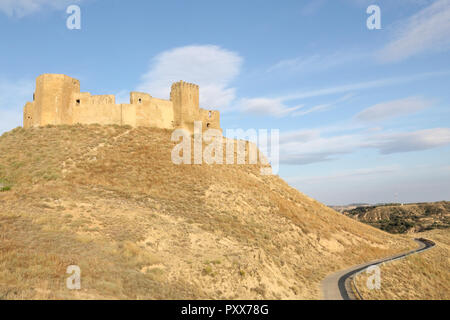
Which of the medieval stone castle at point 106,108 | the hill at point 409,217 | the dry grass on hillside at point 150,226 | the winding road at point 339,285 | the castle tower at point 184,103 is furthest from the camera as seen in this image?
the hill at point 409,217

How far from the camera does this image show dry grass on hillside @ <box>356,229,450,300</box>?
2198 centimetres

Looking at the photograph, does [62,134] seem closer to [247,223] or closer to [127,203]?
[127,203]

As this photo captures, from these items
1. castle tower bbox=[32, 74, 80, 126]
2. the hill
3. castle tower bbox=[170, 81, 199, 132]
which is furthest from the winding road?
the hill

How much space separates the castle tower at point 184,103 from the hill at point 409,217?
184ft

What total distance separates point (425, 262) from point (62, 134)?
41529 mm

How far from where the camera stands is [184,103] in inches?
1604

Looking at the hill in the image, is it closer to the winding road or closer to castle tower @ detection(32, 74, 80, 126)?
the winding road

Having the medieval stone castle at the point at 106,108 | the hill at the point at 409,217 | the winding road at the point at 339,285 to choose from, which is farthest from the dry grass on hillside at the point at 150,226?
the hill at the point at 409,217

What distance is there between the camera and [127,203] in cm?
2383

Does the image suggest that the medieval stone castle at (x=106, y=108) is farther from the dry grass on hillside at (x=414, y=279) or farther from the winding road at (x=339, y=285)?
the dry grass on hillside at (x=414, y=279)

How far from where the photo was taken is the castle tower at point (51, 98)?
35250 mm

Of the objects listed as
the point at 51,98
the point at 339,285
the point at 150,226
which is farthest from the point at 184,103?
the point at 339,285
